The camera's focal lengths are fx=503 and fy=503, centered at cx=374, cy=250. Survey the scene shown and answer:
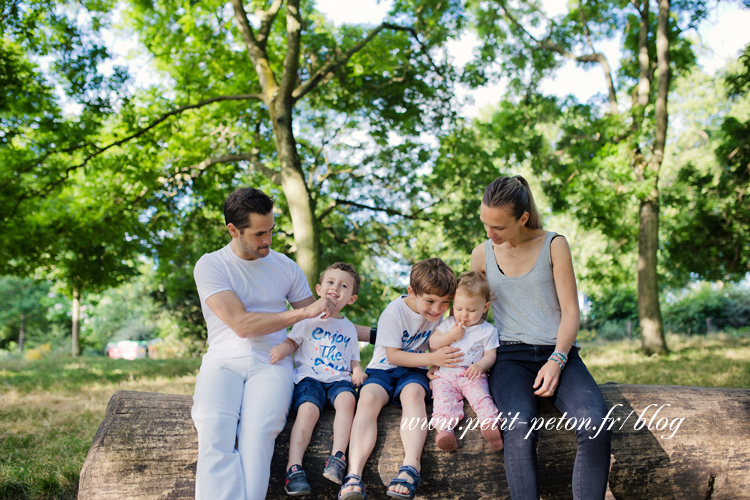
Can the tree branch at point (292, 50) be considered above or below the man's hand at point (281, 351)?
above

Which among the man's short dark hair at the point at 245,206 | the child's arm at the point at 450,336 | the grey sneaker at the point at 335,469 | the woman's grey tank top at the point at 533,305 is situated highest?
the man's short dark hair at the point at 245,206

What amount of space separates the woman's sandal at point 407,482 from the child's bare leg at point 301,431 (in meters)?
0.53

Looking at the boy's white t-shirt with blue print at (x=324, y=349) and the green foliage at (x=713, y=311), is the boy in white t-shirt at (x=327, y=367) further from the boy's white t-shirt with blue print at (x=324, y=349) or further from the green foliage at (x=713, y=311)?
the green foliage at (x=713, y=311)

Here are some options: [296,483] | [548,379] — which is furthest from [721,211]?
[296,483]

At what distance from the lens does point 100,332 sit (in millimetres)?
39031

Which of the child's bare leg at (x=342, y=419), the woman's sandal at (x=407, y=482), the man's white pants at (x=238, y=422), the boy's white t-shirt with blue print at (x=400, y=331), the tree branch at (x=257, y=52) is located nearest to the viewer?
the man's white pants at (x=238, y=422)

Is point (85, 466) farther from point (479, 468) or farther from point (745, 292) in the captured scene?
point (745, 292)

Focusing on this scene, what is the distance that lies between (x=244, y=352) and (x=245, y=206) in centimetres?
93

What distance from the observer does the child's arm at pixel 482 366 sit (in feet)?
10.3

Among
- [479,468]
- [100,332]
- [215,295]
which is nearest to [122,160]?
[215,295]

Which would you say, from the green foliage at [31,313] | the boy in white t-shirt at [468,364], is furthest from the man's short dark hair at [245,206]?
the green foliage at [31,313]

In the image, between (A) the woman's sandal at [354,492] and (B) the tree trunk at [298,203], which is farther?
(B) the tree trunk at [298,203]

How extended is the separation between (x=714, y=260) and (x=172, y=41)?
13.5 metres

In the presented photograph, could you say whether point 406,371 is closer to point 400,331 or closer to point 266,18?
point 400,331
